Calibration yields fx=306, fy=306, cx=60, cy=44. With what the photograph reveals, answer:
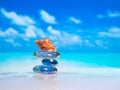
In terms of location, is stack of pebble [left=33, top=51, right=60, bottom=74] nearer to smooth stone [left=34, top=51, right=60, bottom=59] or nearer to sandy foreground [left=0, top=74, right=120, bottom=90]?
smooth stone [left=34, top=51, right=60, bottom=59]

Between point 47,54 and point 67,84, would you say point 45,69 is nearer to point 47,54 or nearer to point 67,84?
point 47,54

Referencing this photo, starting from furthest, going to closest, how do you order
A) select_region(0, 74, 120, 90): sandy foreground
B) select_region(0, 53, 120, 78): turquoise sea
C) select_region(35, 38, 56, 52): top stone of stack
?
select_region(0, 53, 120, 78): turquoise sea, select_region(35, 38, 56, 52): top stone of stack, select_region(0, 74, 120, 90): sandy foreground

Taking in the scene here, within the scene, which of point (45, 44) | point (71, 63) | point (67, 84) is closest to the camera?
point (67, 84)

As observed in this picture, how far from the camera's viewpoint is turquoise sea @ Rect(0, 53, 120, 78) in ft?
16.0

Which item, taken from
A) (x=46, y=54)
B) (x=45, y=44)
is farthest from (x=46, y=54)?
(x=45, y=44)

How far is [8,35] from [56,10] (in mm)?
901

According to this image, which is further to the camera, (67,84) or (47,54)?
(47,54)

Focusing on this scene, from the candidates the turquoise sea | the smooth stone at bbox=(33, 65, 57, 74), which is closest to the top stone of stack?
the smooth stone at bbox=(33, 65, 57, 74)

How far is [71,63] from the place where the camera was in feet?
17.2

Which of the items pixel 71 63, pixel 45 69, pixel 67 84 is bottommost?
pixel 67 84

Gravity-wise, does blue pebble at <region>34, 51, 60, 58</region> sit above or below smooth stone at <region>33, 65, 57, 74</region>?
above

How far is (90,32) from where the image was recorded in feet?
17.0

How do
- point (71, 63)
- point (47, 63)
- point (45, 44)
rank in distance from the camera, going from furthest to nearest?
point (71, 63) → point (47, 63) → point (45, 44)

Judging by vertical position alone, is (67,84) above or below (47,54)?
below
